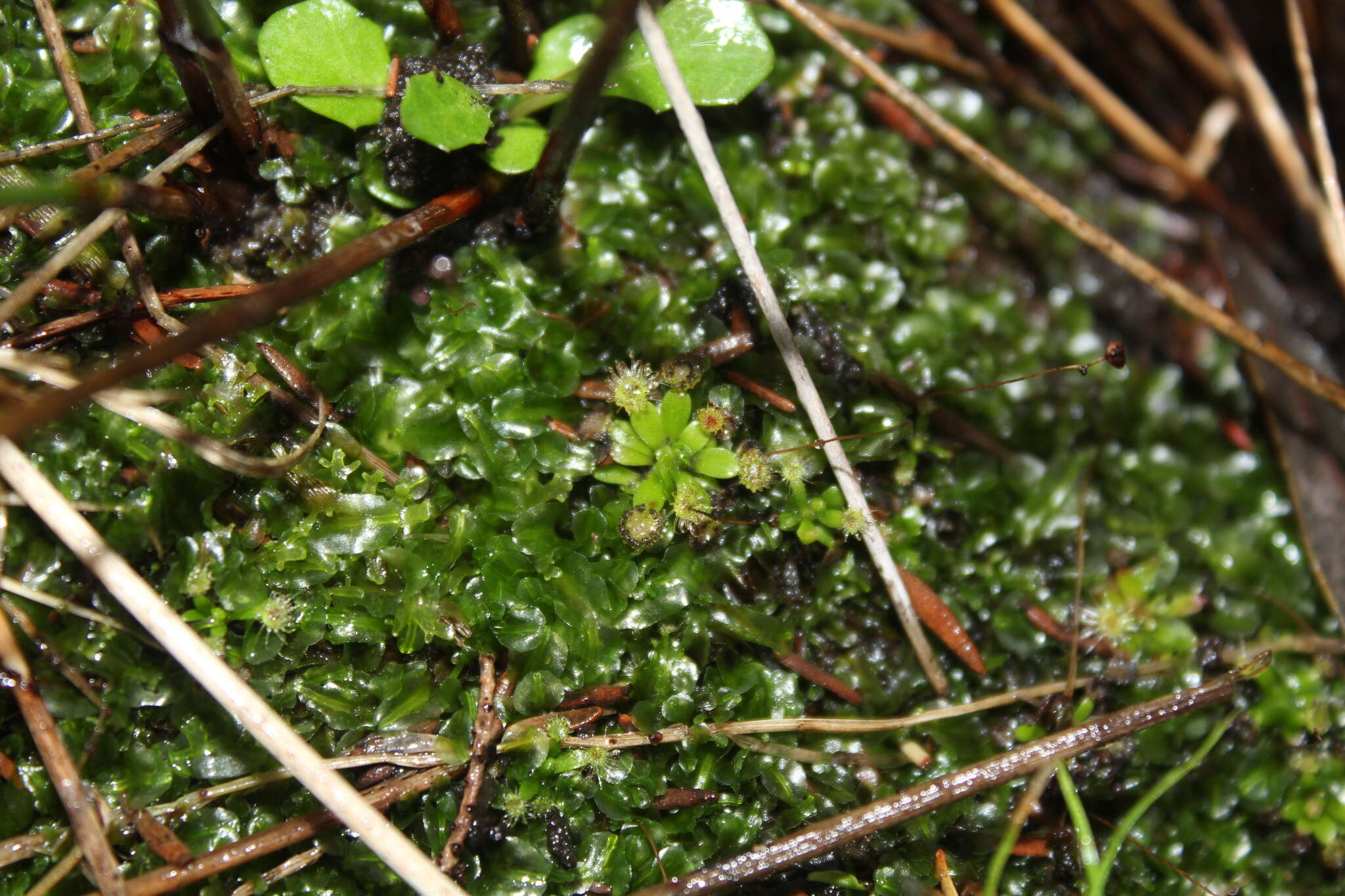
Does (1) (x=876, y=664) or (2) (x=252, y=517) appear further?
(1) (x=876, y=664)

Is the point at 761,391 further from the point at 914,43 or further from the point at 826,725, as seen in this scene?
the point at 914,43

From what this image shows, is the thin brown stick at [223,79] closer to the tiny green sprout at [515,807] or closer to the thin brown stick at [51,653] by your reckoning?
the thin brown stick at [51,653]

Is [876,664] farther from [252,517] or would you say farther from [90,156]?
[90,156]

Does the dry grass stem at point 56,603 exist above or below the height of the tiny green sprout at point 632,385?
below

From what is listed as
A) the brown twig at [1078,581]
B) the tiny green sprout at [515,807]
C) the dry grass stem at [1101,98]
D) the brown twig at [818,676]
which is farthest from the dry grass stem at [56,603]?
the dry grass stem at [1101,98]

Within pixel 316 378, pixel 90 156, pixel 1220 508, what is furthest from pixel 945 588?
pixel 90 156

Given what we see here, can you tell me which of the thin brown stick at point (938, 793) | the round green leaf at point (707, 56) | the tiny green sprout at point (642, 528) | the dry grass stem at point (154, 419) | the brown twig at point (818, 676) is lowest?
the thin brown stick at point (938, 793)
